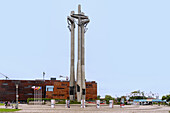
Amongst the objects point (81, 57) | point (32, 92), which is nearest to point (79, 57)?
point (81, 57)

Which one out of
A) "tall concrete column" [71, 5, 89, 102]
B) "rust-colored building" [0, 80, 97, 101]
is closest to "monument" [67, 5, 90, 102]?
"tall concrete column" [71, 5, 89, 102]

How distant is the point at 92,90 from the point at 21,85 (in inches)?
1343

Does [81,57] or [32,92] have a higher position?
[81,57]

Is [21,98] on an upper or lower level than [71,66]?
lower

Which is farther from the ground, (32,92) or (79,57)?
(79,57)

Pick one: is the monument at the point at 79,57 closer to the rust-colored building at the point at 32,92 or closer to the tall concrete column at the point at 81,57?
the tall concrete column at the point at 81,57

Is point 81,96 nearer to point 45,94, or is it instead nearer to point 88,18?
point 88,18

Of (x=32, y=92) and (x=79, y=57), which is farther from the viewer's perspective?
(x=32, y=92)

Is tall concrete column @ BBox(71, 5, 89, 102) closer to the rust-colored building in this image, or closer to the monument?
the monument

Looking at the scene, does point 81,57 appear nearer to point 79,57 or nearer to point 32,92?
point 79,57

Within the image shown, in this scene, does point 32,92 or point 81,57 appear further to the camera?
point 32,92

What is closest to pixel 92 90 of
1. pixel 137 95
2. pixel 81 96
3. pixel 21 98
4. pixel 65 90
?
pixel 65 90

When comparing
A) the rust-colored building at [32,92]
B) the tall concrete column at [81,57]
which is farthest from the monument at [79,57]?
the rust-colored building at [32,92]

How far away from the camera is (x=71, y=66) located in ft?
229
